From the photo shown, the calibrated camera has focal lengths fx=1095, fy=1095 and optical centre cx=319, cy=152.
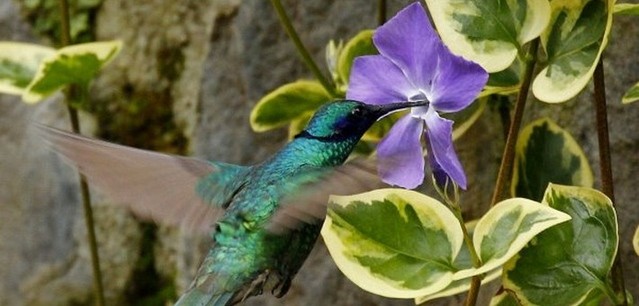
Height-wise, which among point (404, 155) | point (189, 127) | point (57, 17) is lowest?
point (189, 127)

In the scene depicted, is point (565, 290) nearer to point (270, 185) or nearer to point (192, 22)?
point (270, 185)

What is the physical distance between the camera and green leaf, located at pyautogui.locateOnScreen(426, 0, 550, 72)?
84 centimetres

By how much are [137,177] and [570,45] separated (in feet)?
1.18

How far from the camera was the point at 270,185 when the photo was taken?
822 millimetres

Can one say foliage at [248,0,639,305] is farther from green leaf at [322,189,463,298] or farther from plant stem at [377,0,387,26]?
plant stem at [377,0,387,26]


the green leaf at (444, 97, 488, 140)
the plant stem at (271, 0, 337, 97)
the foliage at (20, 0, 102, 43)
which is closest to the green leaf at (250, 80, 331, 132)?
the plant stem at (271, 0, 337, 97)

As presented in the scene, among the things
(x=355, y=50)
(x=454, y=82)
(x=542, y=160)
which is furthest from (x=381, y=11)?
(x=454, y=82)

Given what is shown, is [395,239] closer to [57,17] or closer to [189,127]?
[189,127]

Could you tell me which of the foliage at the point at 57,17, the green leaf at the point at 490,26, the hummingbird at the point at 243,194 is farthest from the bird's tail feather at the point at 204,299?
the foliage at the point at 57,17

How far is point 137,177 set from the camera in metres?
0.85

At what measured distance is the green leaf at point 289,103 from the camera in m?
1.10

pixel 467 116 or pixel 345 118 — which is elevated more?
pixel 345 118

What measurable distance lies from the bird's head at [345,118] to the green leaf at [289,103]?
0.29m

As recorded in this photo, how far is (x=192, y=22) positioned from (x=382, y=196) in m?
0.69
